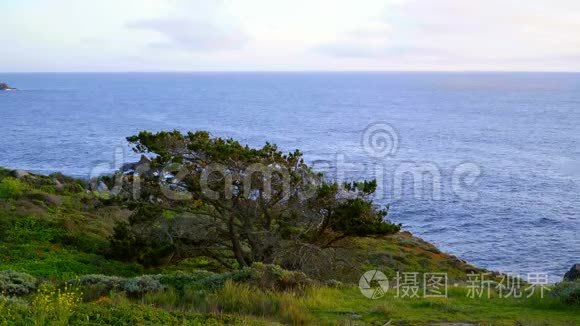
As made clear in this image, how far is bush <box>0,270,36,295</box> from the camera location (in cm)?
1164

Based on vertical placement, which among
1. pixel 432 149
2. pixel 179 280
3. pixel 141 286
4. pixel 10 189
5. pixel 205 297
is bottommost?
pixel 432 149

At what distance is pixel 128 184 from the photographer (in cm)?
2058

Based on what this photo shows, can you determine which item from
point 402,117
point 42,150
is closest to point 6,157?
point 42,150

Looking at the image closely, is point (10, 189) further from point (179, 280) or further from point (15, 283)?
point (179, 280)

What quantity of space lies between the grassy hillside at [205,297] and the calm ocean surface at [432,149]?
65.4 feet

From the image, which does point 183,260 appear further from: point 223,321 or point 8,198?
point 223,321

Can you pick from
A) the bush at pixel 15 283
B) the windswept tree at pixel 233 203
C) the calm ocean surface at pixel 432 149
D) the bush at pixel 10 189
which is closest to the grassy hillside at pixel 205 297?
the bush at pixel 15 283

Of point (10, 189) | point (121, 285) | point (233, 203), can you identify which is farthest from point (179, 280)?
point (10, 189)

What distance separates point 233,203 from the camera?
65.1ft

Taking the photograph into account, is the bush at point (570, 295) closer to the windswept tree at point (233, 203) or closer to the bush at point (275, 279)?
the bush at point (275, 279)

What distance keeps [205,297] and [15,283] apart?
3.93 meters

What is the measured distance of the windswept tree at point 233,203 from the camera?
1911cm

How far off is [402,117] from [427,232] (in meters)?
76.5

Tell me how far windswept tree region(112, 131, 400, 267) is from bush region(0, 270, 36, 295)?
23.8 feet
